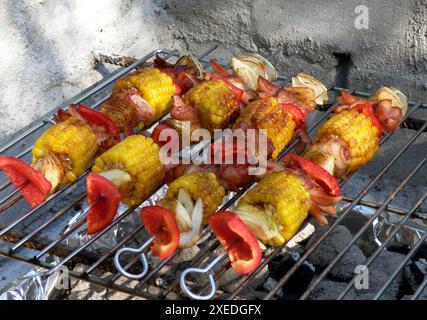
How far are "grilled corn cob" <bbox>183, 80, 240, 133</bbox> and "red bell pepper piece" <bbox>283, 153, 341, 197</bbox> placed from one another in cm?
54

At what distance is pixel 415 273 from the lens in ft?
10.2

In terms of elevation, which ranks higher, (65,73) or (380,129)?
(65,73)

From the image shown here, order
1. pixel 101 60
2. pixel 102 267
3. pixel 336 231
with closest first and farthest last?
pixel 102 267
pixel 336 231
pixel 101 60

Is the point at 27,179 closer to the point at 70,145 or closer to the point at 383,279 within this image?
the point at 70,145

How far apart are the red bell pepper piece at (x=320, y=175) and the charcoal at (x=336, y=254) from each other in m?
0.51

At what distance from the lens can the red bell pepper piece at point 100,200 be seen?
8.66 ft

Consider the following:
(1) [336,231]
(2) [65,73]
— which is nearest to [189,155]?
(1) [336,231]

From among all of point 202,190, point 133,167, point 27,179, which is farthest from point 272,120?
point 27,179

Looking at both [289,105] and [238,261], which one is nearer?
[238,261]

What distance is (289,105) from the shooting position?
3.23 metres

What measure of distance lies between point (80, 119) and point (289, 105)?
0.98m

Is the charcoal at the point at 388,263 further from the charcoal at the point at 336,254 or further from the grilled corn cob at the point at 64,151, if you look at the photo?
the grilled corn cob at the point at 64,151
